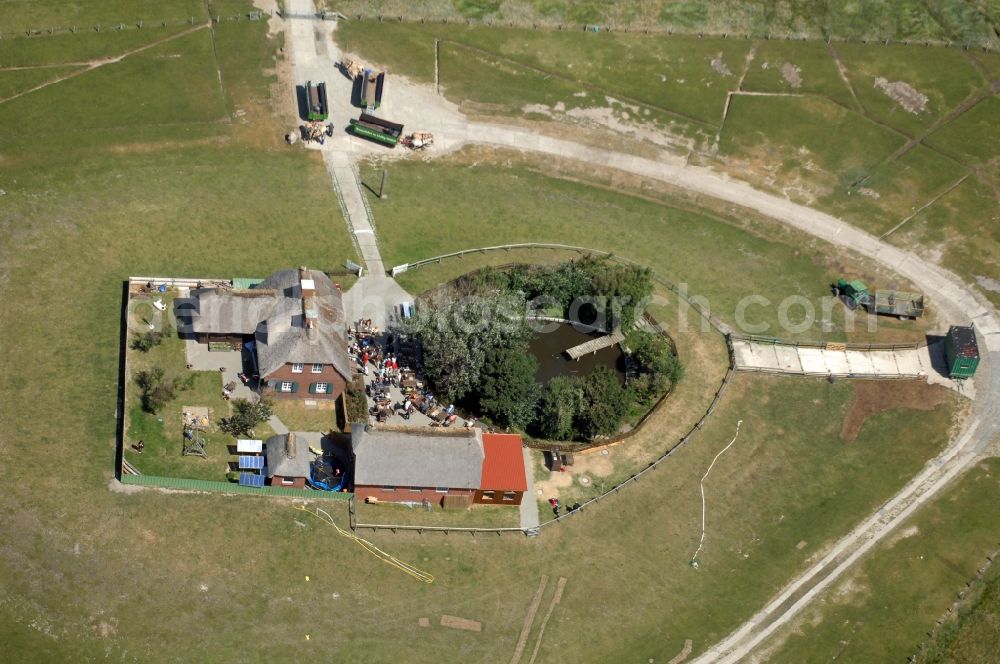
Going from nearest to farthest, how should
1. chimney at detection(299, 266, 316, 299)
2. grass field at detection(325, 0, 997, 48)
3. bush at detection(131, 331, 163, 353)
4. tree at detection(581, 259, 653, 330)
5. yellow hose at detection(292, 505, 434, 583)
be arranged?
yellow hose at detection(292, 505, 434, 583) → bush at detection(131, 331, 163, 353) → chimney at detection(299, 266, 316, 299) → tree at detection(581, 259, 653, 330) → grass field at detection(325, 0, 997, 48)

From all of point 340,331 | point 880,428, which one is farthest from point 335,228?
point 880,428

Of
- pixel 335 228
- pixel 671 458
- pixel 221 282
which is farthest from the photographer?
pixel 335 228

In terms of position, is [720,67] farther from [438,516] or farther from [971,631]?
[971,631]

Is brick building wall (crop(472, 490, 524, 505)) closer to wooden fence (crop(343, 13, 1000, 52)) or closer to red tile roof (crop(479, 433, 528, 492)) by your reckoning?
red tile roof (crop(479, 433, 528, 492))

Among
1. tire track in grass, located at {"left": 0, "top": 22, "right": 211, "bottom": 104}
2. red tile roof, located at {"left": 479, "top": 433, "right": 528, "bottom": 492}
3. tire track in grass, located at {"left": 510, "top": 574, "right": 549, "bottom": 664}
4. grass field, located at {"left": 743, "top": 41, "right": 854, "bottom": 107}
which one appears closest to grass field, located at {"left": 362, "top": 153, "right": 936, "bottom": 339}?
grass field, located at {"left": 743, "top": 41, "right": 854, "bottom": 107}

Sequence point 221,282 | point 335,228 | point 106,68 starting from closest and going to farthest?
point 221,282 → point 335,228 → point 106,68

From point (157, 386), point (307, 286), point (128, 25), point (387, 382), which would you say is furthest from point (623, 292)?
point (128, 25)

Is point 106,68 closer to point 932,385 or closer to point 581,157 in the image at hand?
point 581,157
